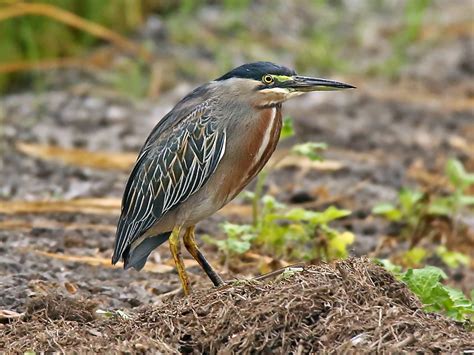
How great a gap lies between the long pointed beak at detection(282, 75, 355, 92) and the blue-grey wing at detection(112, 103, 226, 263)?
0.46 meters

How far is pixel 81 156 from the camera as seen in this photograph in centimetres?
911

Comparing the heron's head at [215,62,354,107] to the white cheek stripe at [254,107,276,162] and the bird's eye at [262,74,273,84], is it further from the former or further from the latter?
the white cheek stripe at [254,107,276,162]

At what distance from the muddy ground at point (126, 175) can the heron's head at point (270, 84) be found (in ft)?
3.67

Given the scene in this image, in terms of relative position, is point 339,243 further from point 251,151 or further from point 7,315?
point 7,315

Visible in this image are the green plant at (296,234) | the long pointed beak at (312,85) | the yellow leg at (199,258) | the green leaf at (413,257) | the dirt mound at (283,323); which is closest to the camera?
the dirt mound at (283,323)

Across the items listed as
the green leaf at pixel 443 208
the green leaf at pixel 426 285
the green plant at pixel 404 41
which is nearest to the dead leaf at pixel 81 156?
the green leaf at pixel 443 208

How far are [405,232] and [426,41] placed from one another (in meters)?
6.62

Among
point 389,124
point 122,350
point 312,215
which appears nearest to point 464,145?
point 389,124

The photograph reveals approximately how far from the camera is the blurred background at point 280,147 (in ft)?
21.9

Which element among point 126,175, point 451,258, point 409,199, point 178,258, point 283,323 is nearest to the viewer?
point 283,323

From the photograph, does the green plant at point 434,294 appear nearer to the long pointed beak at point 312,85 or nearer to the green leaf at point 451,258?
the long pointed beak at point 312,85

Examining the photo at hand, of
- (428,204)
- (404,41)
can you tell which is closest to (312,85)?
(428,204)

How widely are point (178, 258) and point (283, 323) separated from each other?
142cm

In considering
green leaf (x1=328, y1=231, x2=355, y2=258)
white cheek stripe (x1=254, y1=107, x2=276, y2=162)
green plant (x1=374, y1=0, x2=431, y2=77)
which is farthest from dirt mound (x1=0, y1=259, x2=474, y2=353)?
green plant (x1=374, y1=0, x2=431, y2=77)
